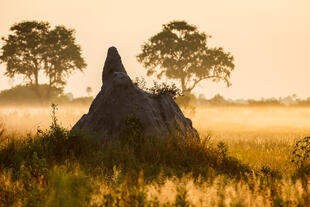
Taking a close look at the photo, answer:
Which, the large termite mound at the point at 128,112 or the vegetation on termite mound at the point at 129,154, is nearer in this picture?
the vegetation on termite mound at the point at 129,154

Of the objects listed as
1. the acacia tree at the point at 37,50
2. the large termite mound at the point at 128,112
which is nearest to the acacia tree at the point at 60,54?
the acacia tree at the point at 37,50

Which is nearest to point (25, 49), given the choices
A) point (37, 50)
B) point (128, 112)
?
point (37, 50)

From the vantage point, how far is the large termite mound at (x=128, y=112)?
1011cm

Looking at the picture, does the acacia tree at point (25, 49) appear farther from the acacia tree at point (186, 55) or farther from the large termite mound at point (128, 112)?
the large termite mound at point (128, 112)

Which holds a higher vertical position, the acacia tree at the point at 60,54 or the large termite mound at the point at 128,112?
the acacia tree at the point at 60,54

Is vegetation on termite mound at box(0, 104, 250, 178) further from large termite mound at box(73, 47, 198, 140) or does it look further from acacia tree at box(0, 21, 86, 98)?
acacia tree at box(0, 21, 86, 98)

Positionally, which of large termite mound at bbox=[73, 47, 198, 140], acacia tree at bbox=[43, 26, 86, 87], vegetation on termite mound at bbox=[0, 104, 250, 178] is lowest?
vegetation on termite mound at bbox=[0, 104, 250, 178]

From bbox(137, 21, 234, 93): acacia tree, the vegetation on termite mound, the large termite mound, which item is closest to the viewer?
the vegetation on termite mound

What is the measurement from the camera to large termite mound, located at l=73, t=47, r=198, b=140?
33.2ft

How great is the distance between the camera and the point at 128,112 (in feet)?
33.8

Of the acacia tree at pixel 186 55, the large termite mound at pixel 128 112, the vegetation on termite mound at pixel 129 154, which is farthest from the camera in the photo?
the acacia tree at pixel 186 55

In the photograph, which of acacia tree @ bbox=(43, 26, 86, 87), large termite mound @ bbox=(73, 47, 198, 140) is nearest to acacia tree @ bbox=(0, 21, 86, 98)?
acacia tree @ bbox=(43, 26, 86, 87)

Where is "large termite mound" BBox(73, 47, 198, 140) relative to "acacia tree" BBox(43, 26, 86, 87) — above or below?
below

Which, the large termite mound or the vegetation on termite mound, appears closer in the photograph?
the vegetation on termite mound
